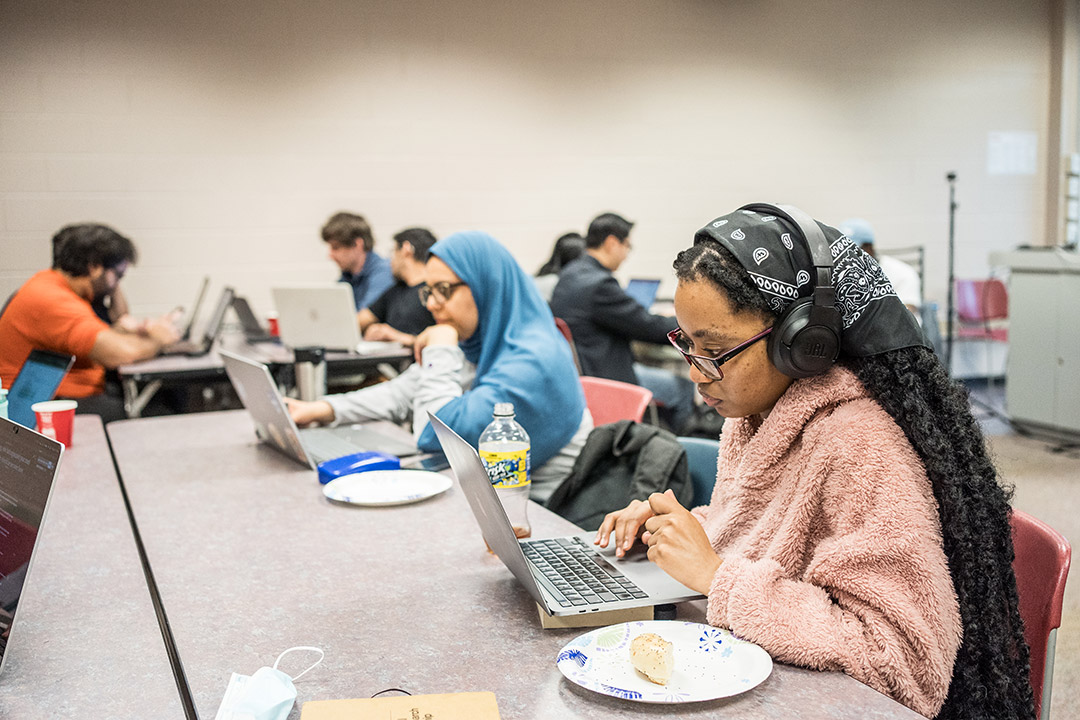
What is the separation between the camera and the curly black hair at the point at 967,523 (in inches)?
39.4

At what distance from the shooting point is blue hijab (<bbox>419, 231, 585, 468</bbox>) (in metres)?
2.03

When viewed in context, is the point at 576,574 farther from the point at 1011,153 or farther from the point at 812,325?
the point at 1011,153

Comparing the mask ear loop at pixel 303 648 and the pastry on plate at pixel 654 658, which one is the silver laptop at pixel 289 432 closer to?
the mask ear loop at pixel 303 648

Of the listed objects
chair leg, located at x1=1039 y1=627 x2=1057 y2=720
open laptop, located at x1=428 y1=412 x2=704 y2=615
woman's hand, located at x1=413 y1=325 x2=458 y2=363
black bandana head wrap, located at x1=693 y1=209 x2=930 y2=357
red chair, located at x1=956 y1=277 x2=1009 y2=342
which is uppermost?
black bandana head wrap, located at x1=693 y1=209 x2=930 y2=357

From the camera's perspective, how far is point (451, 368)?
7.38 ft

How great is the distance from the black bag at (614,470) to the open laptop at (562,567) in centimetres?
40

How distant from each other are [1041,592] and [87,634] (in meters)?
1.19

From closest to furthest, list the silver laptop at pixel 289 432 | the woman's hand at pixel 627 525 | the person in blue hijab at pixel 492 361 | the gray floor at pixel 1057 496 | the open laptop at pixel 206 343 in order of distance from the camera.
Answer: the woman's hand at pixel 627 525, the silver laptop at pixel 289 432, the person in blue hijab at pixel 492 361, the gray floor at pixel 1057 496, the open laptop at pixel 206 343

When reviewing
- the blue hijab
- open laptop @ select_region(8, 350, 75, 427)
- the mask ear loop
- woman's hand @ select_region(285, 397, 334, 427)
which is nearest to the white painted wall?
open laptop @ select_region(8, 350, 75, 427)

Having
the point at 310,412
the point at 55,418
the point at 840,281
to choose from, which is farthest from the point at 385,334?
the point at 840,281

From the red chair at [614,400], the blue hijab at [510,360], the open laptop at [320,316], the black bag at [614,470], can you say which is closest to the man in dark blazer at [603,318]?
the open laptop at [320,316]

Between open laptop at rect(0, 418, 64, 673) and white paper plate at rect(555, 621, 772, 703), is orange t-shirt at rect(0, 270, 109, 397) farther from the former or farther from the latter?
white paper plate at rect(555, 621, 772, 703)

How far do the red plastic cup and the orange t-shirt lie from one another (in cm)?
139

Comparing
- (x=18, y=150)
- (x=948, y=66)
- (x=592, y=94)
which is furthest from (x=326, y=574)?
(x=948, y=66)
